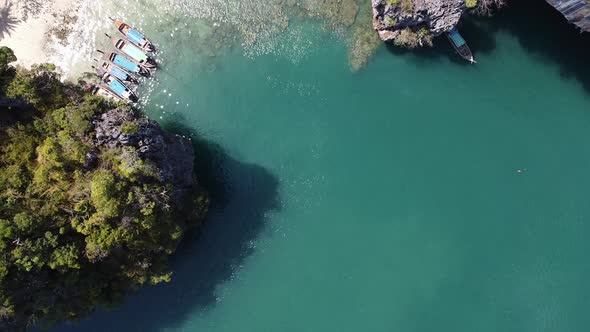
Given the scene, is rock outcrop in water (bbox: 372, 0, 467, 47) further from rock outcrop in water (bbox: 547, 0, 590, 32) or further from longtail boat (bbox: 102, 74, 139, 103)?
longtail boat (bbox: 102, 74, 139, 103)

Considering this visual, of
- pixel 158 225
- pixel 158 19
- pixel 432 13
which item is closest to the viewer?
pixel 158 225

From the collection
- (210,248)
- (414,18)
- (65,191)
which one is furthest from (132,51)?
(414,18)

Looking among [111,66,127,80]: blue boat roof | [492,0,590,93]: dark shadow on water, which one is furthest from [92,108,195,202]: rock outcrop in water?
[492,0,590,93]: dark shadow on water

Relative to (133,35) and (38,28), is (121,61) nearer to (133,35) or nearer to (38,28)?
(133,35)

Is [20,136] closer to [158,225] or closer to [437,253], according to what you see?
[158,225]

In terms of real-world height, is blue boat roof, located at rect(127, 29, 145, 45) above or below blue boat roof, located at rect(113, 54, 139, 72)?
above

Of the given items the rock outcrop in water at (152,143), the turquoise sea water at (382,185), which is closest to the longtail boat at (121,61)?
the turquoise sea water at (382,185)

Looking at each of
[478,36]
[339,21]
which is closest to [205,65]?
[339,21]
